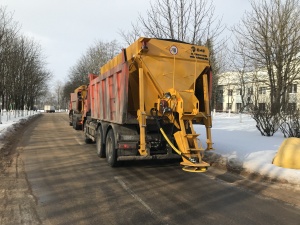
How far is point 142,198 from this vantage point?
595 centimetres

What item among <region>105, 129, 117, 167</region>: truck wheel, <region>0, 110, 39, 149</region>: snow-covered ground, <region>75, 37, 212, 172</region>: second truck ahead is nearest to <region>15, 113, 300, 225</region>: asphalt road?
<region>105, 129, 117, 167</region>: truck wheel

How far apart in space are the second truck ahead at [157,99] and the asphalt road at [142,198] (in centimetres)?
73

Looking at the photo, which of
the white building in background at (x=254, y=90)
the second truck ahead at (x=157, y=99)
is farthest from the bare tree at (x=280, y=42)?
the second truck ahead at (x=157, y=99)

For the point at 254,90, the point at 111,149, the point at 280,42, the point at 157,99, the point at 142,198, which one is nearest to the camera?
the point at 142,198

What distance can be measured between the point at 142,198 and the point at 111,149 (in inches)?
130

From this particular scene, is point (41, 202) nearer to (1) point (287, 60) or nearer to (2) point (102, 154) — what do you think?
(2) point (102, 154)

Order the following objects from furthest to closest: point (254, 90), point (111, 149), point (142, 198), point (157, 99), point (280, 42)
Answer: point (254, 90) → point (280, 42) → point (111, 149) → point (157, 99) → point (142, 198)

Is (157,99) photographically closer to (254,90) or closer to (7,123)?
(7,123)

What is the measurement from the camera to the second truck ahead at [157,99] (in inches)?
309

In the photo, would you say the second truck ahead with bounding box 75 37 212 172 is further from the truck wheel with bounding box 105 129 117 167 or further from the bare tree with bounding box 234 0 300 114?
the bare tree with bounding box 234 0 300 114

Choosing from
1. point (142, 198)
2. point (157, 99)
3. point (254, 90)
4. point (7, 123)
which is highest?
point (254, 90)

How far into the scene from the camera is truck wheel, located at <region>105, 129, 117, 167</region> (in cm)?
874

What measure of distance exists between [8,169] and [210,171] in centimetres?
541

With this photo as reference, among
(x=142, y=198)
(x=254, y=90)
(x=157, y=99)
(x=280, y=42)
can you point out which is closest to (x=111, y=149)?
(x=157, y=99)
